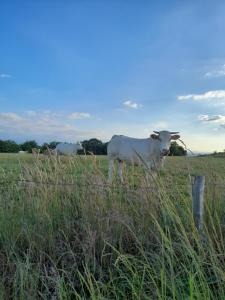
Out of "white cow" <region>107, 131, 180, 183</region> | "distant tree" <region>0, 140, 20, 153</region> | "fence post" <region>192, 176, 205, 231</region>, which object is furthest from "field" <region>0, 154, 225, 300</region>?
"distant tree" <region>0, 140, 20, 153</region>

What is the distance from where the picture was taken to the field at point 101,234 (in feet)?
9.32

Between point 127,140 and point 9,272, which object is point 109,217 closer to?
point 9,272

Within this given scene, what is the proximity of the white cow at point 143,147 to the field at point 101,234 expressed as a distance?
5.03 meters

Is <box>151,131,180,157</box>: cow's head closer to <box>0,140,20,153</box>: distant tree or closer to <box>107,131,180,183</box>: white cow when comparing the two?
<box>107,131,180,183</box>: white cow

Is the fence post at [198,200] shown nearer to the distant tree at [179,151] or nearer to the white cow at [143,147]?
the distant tree at [179,151]

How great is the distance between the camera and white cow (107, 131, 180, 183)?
429 inches

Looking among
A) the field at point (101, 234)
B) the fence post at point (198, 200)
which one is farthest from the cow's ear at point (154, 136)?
the fence post at point (198, 200)

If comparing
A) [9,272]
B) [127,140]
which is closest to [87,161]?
[9,272]

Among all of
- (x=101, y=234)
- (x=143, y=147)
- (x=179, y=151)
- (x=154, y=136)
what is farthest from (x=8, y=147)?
(x=101, y=234)

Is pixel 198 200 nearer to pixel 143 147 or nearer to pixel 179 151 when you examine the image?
pixel 179 151

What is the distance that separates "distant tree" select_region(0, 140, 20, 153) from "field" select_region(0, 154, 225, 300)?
1821 inches

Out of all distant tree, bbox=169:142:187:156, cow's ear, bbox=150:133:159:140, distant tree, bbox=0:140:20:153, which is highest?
distant tree, bbox=0:140:20:153

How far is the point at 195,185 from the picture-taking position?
3613 millimetres

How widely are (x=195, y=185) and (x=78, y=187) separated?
1.46 metres
